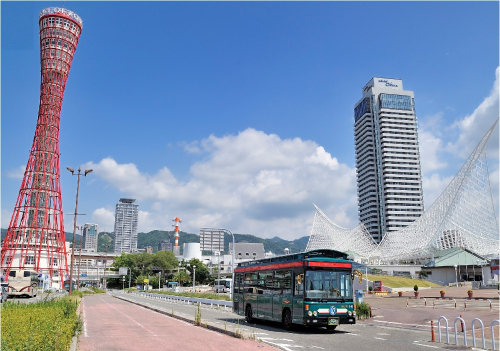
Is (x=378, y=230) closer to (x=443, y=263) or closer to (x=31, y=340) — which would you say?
(x=443, y=263)

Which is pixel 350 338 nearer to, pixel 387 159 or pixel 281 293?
pixel 281 293

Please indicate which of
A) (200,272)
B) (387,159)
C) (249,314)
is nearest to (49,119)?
(249,314)

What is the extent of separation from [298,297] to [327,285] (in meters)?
1.30

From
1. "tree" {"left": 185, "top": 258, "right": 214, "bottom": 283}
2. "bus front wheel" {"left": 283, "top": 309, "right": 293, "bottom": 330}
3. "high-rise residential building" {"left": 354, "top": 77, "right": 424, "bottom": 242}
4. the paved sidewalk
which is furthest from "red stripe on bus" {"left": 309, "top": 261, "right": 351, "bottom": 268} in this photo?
"high-rise residential building" {"left": 354, "top": 77, "right": 424, "bottom": 242}

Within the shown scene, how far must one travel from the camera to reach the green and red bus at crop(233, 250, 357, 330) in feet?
54.7

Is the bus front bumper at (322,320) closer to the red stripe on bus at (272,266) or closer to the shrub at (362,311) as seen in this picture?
the red stripe on bus at (272,266)

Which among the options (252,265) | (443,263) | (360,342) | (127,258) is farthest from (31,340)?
(127,258)

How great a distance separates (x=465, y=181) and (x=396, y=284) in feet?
77.2

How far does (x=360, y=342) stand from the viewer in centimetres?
1463

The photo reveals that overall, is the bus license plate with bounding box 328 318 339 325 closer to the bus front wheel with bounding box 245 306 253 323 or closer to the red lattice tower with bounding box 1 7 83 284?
the bus front wheel with bounding box 245 306 253 323

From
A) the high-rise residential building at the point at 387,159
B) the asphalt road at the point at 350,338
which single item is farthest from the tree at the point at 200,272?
the asphalt road at the point at 350,338

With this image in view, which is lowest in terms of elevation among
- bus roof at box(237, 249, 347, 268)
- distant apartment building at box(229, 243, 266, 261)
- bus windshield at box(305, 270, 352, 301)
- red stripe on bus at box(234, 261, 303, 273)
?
bus windshield at box(305, 270, 352, 301)

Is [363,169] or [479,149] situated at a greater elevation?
[363,169]

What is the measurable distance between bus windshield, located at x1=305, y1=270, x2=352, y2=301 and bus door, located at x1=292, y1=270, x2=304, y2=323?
0.26m
